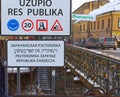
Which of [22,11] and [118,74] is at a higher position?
[22,11]

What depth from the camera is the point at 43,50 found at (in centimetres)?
452

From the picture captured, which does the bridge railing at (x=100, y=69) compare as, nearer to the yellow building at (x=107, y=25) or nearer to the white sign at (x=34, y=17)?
the white sign at (x=34, y=17)

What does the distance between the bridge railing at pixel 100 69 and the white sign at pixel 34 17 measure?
139 centimetres

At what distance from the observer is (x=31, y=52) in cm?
452

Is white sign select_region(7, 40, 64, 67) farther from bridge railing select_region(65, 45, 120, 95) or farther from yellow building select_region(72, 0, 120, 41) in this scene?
yellow building select_region(72, 0, 120, 41)

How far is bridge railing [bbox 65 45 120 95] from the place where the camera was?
7.16 meters

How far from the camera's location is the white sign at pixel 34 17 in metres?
4.48

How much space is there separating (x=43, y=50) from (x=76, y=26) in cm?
7818

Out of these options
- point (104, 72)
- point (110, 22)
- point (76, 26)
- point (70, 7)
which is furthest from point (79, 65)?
point (76, 26)

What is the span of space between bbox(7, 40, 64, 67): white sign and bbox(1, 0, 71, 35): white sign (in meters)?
0.13

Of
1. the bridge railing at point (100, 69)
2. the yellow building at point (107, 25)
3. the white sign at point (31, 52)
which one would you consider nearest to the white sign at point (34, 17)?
the white sign at point (31, 52)

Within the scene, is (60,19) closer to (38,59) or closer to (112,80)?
(38,59)

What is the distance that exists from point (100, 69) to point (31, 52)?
4.68m

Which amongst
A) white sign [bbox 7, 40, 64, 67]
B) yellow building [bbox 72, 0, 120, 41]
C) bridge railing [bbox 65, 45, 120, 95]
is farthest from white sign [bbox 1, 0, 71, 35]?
yellow building [bbox 72, 0, 120, 41]
